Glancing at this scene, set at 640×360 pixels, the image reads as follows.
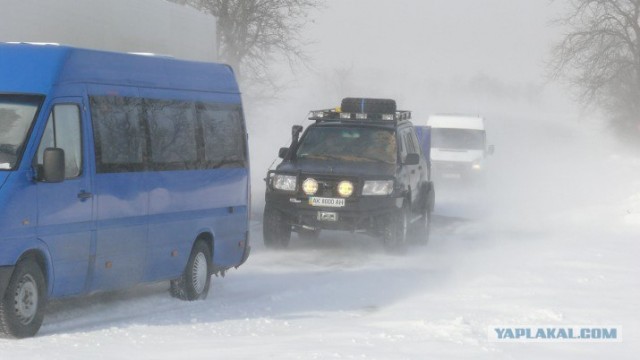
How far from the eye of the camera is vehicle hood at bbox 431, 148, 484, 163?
37625 millimetres

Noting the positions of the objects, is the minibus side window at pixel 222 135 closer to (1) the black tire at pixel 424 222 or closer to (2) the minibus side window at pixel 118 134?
(2) the minibus side window at pixel 118 134

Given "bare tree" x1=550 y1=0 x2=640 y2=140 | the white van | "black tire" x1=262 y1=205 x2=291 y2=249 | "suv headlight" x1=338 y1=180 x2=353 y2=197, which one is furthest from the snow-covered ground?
"bare tree" x1=550 y1=0 x2=640 y2=140

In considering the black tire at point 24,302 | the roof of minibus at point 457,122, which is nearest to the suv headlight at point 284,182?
the black tire at point 24,302

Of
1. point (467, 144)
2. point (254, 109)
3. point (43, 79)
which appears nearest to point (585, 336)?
point (43, 79)

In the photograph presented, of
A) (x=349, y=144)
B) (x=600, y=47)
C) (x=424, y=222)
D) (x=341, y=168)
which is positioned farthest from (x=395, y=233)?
(x=600, y=47)

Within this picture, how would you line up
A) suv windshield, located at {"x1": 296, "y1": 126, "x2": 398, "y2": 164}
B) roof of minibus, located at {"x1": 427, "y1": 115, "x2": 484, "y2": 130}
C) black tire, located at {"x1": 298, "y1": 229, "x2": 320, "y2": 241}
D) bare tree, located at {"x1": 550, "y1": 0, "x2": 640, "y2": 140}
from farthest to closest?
bare tree, located at {"x1": 550, "y1": 0, "x2": 640, "y2": 140}, roof of minibus, located at {"x1": 427, "y1": 115, "x2": 484, "y2": 130}, black tire, located at {"x1": 298, "y1": 229, "x2": 320, "y2": 241}, suv windshield, located at {"x1": 296, "y1": 126, "x2": 398, "y2": 164}

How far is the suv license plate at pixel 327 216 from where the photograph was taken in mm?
17953

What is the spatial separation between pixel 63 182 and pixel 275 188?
27.3ft

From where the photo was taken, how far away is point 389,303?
1280 centimetres

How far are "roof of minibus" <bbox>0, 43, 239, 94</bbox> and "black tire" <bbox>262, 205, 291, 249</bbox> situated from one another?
19.3ft

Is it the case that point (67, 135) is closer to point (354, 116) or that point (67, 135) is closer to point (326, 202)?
point (326, 202)

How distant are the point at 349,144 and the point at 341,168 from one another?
91cm

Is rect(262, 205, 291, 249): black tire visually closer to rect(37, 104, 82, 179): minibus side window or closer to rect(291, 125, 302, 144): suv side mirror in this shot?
rect(291, 125, 302, 144): suv side mirror

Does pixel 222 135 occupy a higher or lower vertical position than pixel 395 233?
higher
